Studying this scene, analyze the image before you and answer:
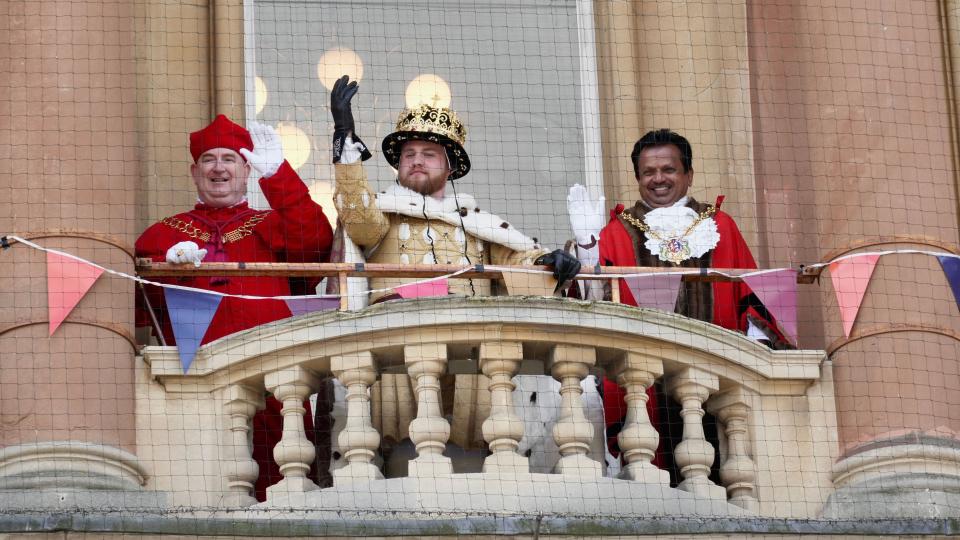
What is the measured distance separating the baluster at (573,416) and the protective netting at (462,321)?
1cm

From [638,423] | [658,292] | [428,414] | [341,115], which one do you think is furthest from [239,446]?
[658,292]

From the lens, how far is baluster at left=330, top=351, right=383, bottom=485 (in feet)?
38.7

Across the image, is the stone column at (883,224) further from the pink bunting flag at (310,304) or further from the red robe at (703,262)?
the pink bunting flag at (310,304)

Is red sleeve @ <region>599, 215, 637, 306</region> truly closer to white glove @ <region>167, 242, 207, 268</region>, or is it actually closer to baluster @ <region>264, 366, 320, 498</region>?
baluster @ <region>264, 366, 320, 498</region>

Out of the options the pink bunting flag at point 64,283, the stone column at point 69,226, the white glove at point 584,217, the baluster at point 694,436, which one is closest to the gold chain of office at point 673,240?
the white glove at point 584,217

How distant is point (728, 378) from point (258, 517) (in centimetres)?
210

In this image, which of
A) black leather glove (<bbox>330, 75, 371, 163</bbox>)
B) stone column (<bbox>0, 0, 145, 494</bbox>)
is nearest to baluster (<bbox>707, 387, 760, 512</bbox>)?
black leather glove (<bbox>330, 75, 371, 163</bbox>)

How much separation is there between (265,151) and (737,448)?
244cm

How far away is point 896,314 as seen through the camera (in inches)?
499

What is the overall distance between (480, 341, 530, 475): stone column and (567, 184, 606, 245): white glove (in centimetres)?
108

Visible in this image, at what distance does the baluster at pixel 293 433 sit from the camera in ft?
39.0

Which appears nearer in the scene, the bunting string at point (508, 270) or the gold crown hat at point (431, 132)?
the bunting string at point (508, 270)

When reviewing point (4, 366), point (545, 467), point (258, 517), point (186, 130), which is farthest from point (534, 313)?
point (186, 130)

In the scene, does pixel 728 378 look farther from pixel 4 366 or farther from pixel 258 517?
pixel 4 366
